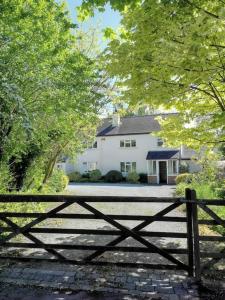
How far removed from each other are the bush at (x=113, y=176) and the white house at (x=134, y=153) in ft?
6.41

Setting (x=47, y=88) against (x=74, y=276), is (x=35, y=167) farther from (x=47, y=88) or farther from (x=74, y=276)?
(x=74, y=276)

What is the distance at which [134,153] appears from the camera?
40.8m

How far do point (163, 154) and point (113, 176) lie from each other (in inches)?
287

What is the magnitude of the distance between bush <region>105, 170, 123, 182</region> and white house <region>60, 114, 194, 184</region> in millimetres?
1953

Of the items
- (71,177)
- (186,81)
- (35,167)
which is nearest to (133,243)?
(186,81)

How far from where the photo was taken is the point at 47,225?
10664 millimetres

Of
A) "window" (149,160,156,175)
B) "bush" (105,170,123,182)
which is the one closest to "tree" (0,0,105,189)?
"bush" (105,170,123,182)

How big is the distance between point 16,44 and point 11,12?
0.87m

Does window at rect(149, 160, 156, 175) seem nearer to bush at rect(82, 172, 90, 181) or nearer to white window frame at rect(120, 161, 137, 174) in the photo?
white window frame at rect(120, 161, 137, 174)

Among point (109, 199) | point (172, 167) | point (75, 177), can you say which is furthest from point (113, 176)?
point (109, 199)

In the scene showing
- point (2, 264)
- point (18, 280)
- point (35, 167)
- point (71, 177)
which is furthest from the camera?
point (71, 177)

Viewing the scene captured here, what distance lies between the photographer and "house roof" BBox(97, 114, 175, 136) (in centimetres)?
4091

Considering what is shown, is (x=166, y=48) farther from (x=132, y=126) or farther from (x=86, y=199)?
(x=132, y=126)

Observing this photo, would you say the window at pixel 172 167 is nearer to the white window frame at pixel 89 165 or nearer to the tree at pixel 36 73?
the white window frame at pixel 89 165
